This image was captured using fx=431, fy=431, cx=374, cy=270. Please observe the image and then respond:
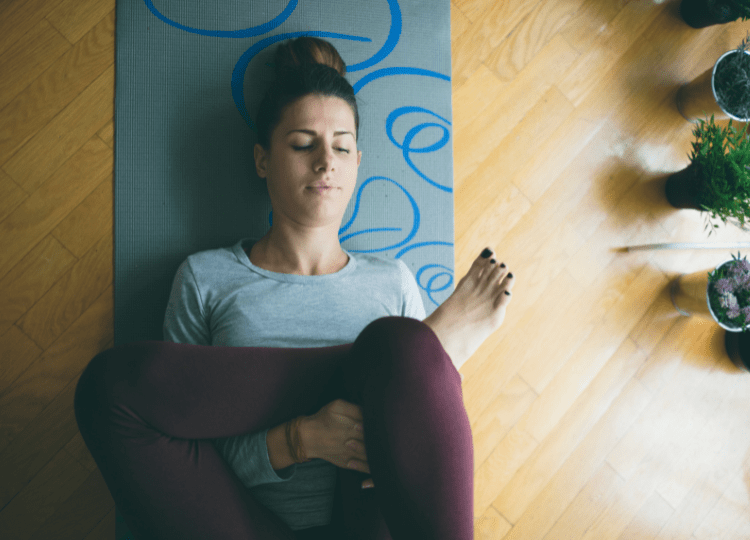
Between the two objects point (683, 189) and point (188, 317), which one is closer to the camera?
point (188, 317)

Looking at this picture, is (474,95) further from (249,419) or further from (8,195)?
(8,195)

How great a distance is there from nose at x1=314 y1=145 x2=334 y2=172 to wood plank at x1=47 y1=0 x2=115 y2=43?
70cm

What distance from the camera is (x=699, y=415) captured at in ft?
4.41

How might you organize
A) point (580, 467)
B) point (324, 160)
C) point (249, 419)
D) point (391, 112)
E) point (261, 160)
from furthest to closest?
point (580, 467), point (391, 112), point (261, 160), point (324, 160), point (249, 419)

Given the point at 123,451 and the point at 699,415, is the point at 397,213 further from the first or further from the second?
the point at 699,415

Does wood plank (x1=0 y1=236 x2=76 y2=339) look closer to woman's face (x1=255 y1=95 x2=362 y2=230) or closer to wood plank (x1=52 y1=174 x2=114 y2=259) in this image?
wood plank (x1=52 y1=174 x2=114 y2=259)

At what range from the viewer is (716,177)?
121 cm

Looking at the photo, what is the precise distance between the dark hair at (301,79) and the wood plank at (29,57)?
1.74 ft

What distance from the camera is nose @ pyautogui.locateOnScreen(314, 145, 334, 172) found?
92 centimetres

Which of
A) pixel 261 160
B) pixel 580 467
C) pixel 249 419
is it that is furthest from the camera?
pixel 580 467

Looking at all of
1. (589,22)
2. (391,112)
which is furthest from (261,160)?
(589,22)

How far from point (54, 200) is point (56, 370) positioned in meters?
0.42

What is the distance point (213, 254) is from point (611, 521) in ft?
4.47

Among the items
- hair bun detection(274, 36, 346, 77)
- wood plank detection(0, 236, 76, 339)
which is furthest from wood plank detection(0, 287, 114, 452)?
hair bun detection(274, 36, 346, 77)
